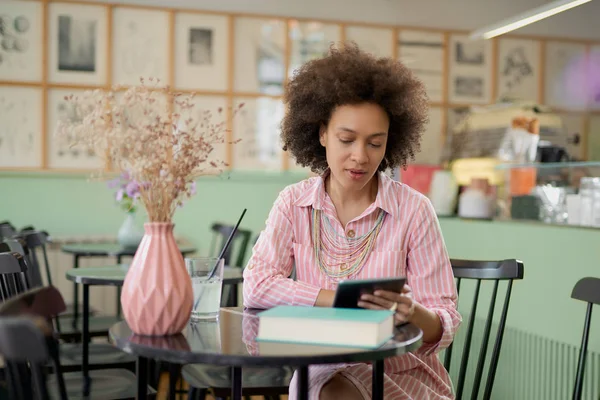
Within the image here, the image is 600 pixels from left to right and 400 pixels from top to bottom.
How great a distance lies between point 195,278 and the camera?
5.32ft

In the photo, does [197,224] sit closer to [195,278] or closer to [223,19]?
[223,19]

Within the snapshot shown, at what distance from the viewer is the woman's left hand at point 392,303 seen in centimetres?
144

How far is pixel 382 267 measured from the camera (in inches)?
69.3

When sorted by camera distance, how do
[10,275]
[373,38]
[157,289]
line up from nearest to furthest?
1. [157,289]
2. [10,275]
3. [373,38]

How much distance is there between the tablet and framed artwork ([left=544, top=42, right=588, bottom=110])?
4.60m

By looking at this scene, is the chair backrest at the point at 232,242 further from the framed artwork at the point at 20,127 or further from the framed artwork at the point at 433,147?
the framed artwork at the point at 433,147

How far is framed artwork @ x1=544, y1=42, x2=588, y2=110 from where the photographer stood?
561cm

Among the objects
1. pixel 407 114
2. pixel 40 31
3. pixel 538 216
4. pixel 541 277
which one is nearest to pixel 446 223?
pixel 538 216

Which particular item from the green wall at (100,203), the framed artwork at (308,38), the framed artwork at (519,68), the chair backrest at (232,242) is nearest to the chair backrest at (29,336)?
the chair backrest at (232,242)

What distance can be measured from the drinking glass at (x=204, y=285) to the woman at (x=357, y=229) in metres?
0.13

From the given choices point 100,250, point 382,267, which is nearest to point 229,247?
point 100,250

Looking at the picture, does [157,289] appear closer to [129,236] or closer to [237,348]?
[237,348]

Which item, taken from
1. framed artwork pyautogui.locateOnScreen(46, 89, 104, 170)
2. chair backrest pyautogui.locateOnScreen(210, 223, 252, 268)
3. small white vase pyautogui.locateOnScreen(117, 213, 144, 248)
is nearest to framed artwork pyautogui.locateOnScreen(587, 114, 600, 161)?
chair backrest pyautogui.locateOnScreen(210, 223, 252, 268)

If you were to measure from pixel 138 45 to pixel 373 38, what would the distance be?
1.68 meters
